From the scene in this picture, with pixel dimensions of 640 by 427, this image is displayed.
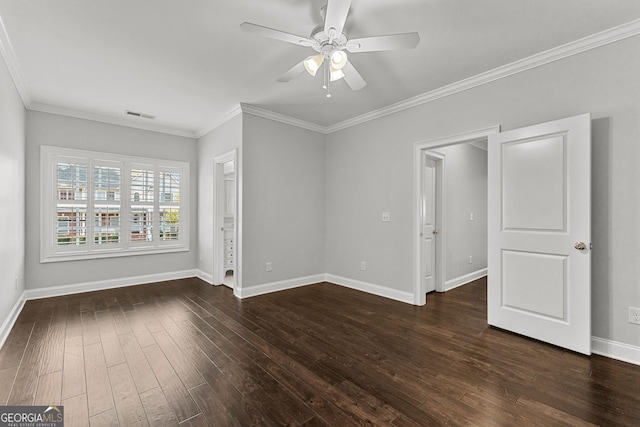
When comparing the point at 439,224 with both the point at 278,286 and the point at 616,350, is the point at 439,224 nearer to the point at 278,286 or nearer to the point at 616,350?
the point at 616,350

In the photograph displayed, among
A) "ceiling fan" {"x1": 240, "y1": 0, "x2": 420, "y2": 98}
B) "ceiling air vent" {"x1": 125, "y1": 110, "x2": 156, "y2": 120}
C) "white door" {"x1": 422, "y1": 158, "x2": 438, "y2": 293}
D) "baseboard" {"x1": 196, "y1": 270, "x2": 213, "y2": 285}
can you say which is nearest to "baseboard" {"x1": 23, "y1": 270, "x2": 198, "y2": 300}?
"baseboard" {"x1": 196, "y1": 270, "x2": 213, "y2": 285}

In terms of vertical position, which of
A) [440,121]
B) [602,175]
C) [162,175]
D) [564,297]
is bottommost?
[564,297]

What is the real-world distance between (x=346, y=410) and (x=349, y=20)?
8.94ft

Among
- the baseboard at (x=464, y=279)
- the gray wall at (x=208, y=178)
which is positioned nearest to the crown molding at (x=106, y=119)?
the gray wall at (x=208, y=178)

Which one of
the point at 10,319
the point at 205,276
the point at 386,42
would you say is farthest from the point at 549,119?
the point at 10,319

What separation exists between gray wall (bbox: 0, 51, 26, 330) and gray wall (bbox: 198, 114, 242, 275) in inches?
89.3

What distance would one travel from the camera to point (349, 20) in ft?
7.33

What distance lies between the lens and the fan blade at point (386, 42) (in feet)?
6.24

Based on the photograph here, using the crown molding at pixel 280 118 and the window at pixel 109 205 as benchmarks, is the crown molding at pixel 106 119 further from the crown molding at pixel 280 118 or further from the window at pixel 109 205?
the crown molding at pixel 280 118

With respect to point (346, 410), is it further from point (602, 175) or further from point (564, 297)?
point (602, 175)

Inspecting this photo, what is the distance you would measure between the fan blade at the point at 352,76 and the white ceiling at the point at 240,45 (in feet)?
1.04

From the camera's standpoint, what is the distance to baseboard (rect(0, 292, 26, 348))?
265cm

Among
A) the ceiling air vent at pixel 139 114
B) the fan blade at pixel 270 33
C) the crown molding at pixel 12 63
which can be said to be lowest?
the fan blade at pixel 270 33

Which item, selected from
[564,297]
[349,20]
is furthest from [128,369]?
[564,297]
